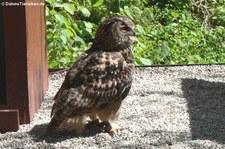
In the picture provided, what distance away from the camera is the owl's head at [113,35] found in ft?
18.4

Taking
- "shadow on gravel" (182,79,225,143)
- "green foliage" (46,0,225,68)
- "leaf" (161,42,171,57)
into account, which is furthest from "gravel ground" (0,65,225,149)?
"leaf" (161,42,171,57)

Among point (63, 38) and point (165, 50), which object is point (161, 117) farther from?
point (165, 50)

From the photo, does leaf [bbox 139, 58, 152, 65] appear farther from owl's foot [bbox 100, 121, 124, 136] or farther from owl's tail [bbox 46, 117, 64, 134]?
owl's tail [bbox 46, 117, 64, 134]

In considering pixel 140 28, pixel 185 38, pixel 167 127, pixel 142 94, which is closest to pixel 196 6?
pixel 185 38

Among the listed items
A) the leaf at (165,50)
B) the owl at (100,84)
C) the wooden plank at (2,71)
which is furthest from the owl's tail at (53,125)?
the leaf at (165,50)

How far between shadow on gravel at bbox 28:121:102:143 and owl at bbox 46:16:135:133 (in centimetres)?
5

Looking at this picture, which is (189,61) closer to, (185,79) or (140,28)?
(140,28)

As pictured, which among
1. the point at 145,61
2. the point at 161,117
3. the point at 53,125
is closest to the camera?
the point at 53,125

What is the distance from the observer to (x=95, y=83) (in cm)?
535

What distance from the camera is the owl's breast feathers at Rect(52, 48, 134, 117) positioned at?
527 centimetres

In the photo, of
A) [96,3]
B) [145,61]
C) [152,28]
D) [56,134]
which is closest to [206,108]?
[56,134]

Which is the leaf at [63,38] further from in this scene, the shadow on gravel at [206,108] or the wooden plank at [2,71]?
the wooden plank at [2,71]

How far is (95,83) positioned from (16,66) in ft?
2.37

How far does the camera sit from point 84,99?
5281 millimetres
